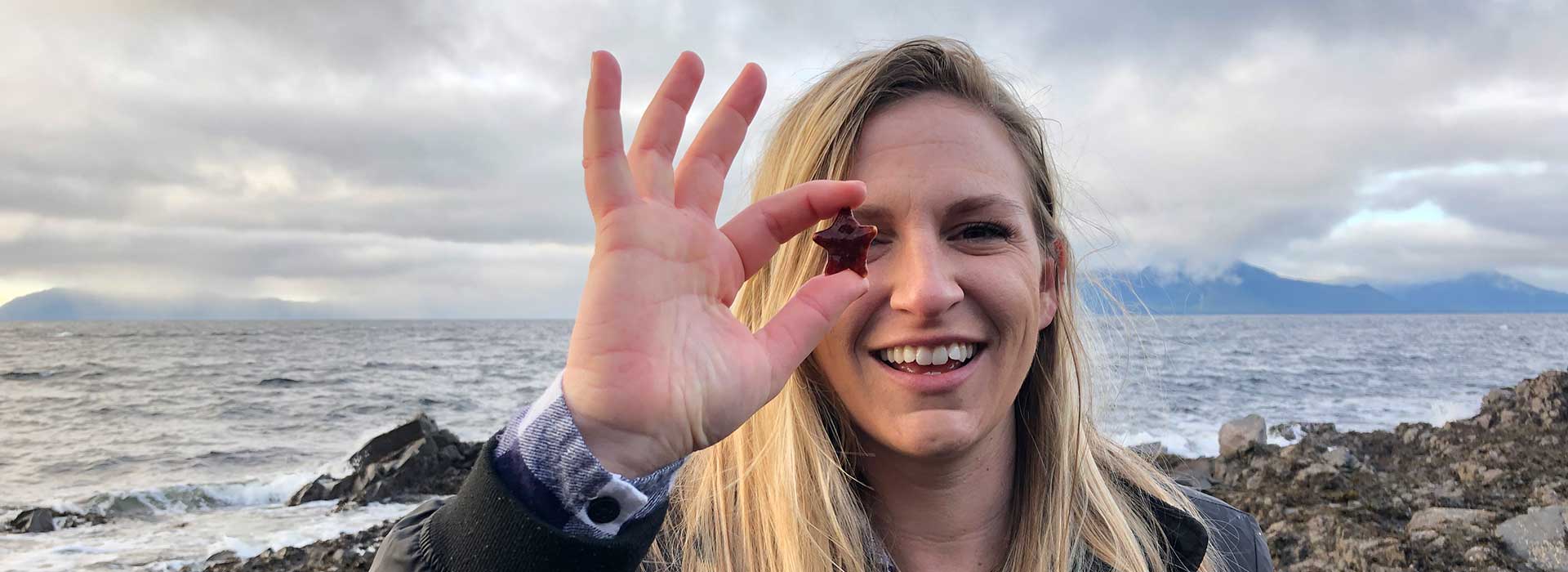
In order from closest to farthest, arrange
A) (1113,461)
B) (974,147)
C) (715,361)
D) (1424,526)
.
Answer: (715,361), (974,147), (1113,461), (1424,526)

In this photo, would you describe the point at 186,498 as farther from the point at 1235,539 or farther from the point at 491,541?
the point at 1235,539

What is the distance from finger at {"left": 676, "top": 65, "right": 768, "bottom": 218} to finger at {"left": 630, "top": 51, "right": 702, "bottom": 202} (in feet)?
0.15

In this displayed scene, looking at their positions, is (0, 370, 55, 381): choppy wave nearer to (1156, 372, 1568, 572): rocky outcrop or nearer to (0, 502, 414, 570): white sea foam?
(0, 502, 414, 570): white sea foam

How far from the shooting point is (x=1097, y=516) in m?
2.56

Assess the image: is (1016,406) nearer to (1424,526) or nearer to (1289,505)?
(1424,526)

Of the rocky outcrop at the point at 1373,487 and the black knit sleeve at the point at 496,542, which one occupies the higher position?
the black knit sleeve at the point at 496,542

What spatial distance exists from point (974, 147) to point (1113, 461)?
126 centimetres

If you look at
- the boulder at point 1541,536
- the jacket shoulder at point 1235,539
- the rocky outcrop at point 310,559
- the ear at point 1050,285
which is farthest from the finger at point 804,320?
the rocky outcrop at point 310,559

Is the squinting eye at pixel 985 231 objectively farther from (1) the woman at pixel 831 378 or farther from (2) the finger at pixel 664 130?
(2) the finger at pixel 664 130

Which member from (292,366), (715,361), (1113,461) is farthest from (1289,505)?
(292,366)

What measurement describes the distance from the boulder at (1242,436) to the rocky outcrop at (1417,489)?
91mm

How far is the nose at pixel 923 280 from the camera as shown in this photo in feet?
6.74

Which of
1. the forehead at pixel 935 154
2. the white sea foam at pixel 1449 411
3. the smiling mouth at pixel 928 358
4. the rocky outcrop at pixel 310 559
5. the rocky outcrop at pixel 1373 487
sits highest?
the forehead at pixel 935 154

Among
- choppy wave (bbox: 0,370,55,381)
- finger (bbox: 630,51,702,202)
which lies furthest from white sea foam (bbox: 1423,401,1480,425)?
choppy wave (bbox: 0,370,55,381)
